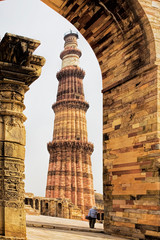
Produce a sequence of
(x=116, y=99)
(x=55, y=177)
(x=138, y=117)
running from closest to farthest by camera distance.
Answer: (x=138, y=117), (x=116, y=99), (x=55, y=177)

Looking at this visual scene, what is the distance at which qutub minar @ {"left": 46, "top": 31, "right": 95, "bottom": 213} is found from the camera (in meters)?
28.1

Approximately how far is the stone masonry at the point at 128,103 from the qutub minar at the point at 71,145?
1994 centimetres

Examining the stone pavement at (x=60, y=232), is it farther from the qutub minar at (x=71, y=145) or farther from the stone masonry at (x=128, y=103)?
the qutub minar at (x=71, y=145)

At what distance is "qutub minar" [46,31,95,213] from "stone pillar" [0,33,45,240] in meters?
23.7

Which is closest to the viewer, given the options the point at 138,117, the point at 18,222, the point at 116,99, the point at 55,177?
the point at 18,222

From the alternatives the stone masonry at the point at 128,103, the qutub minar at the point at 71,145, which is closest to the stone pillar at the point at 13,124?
the stone masonry at the point at 128,103

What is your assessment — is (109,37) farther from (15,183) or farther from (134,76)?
(15,183)

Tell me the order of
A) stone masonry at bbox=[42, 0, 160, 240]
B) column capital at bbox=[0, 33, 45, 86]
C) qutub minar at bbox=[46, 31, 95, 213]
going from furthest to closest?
qutub minar at bbox=[46, 31, 95, 213] → stone masonry at bbox=[42, 0, 160, 240] → column capital at bbox=[0, 33, 45, 86]

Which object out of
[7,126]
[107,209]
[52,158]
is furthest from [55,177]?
[7,126]

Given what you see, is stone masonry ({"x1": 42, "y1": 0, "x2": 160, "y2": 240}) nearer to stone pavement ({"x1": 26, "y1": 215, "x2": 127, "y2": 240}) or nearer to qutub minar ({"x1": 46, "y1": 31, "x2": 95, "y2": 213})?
stone pavement ({"x1": 26, "y1": 215, "x2": 127, "y2": 240})

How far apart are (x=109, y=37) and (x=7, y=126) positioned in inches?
207

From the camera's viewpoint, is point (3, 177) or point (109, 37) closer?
point (3, 177)

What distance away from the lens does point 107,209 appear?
8359 millimetres

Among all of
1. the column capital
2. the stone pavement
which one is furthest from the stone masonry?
the column capital
